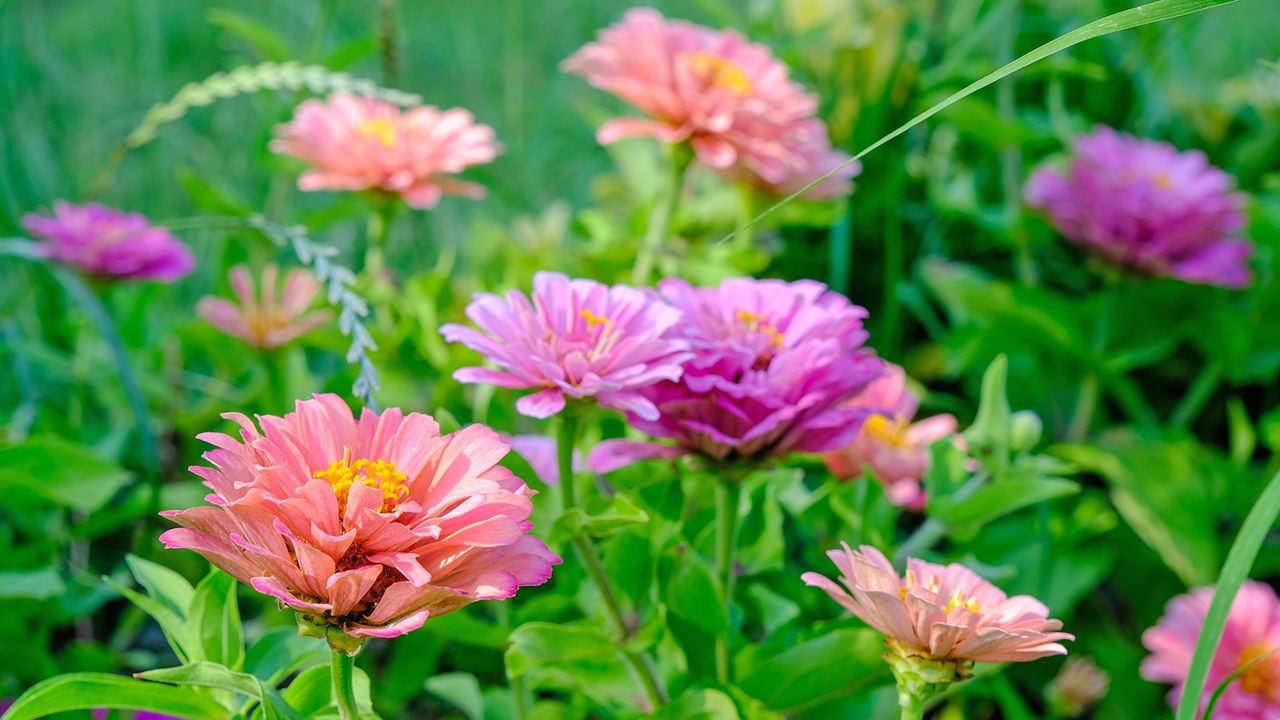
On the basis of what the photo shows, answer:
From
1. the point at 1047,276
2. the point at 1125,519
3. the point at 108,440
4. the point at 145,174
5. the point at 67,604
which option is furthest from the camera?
the point at 145,174

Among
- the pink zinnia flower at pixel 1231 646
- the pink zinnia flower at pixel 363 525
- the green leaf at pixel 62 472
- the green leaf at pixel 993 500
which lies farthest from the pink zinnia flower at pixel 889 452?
the green leaf at pixel 62 472

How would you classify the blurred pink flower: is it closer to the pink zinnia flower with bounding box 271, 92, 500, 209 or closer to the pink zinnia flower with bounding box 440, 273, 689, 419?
the pink zinnia flower with bounding box 440, 273, 689, 419

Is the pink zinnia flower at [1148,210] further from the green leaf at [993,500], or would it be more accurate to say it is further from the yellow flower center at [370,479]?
the yellow flower center at [370,479]

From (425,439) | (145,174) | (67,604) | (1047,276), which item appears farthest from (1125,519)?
(145,174)

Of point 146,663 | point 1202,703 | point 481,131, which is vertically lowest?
point 1202,703

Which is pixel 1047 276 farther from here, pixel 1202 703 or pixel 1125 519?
pixel 1202 703

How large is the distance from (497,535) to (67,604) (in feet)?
2.00

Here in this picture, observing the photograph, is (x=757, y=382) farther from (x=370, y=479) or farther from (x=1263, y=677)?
(x=1263, y=677)

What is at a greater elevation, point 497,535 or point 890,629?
point 497,535

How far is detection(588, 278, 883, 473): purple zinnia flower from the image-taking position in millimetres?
616

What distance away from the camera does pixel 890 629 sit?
548 millimetres

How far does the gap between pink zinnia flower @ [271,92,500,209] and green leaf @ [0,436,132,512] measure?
1.01 feet

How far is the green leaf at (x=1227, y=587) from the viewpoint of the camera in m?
0.57

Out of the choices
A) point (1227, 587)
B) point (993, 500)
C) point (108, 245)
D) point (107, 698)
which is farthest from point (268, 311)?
point (1227, 587)
